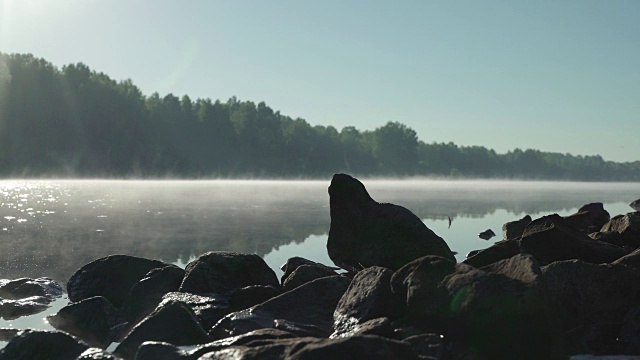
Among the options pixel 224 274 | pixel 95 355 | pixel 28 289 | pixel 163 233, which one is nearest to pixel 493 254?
pixel 224 274

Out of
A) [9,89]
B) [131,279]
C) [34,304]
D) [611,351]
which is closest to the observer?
[611,351]

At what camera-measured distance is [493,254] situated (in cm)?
809

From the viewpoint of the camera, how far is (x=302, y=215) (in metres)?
23.4

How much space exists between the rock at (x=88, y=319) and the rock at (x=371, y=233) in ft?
11.2

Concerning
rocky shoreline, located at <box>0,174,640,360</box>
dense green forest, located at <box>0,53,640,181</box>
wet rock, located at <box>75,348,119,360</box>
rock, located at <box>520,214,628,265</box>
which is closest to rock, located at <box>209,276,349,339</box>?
rocky shoreline, located at <box>0,174,640,360</box>

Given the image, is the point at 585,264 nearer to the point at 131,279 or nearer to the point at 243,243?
A: the point at 131,279

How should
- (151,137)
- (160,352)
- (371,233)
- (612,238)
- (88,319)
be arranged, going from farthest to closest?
1. (151,137)
2. (612,238)
3. (371,233)
4. (88,319)
5. (160,352)

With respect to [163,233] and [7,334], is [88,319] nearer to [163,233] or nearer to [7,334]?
[7,334]

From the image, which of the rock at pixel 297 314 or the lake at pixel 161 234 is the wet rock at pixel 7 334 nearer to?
the lake at pixel 161 234

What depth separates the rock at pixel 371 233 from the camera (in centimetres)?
941

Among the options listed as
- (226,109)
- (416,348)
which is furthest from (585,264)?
(226,109)

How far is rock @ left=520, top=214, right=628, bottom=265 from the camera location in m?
8.75

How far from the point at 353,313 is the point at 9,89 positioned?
84.4 m

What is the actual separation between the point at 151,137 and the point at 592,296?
299 ft
